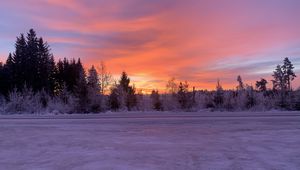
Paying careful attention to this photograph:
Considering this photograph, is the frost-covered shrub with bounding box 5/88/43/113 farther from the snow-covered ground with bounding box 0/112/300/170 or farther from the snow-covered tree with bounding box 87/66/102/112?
the snow-covered ground with bounding box 0/112/300/170

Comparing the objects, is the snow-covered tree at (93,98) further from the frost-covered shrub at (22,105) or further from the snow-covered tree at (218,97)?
the snow-covered tree at (218,97)

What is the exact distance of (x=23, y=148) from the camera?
12789mm

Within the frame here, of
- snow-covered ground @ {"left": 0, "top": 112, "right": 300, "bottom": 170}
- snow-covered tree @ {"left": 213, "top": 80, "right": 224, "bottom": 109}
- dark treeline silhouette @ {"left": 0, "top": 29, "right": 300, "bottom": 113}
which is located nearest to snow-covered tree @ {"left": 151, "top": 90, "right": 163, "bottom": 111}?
dark treeline silhouette @ {"left": 0, "top": 29, "right": 300, "bottom": 113}

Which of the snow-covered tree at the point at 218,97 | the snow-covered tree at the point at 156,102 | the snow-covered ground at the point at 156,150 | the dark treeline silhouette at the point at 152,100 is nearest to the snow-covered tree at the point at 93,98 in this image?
the dark treeline silhouette at the point at 152,100

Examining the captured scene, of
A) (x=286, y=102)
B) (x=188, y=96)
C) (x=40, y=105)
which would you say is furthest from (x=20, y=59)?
(x=286, y=102)

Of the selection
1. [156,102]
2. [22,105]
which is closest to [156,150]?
[156,102]

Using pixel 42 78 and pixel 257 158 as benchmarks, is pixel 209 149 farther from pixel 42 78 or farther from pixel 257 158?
pixel 42 78

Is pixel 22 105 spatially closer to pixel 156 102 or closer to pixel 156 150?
pixel 156 102

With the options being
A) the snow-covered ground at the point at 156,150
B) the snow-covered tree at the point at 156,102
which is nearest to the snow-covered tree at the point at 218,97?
the snow-covered tree at the point at 156,102

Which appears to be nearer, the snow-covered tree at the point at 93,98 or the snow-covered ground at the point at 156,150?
the snow-covered ground at the point at 156,150

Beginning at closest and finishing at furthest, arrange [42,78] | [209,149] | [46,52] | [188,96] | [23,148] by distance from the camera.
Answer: [209,149] < [23,148] < [188,96] < [42,78] < [46,52]

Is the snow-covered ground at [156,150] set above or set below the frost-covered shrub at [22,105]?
below

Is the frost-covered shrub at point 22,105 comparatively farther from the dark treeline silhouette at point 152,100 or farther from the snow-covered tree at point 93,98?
the snow-covered tree at point 93,98

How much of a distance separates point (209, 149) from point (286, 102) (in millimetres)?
28469
